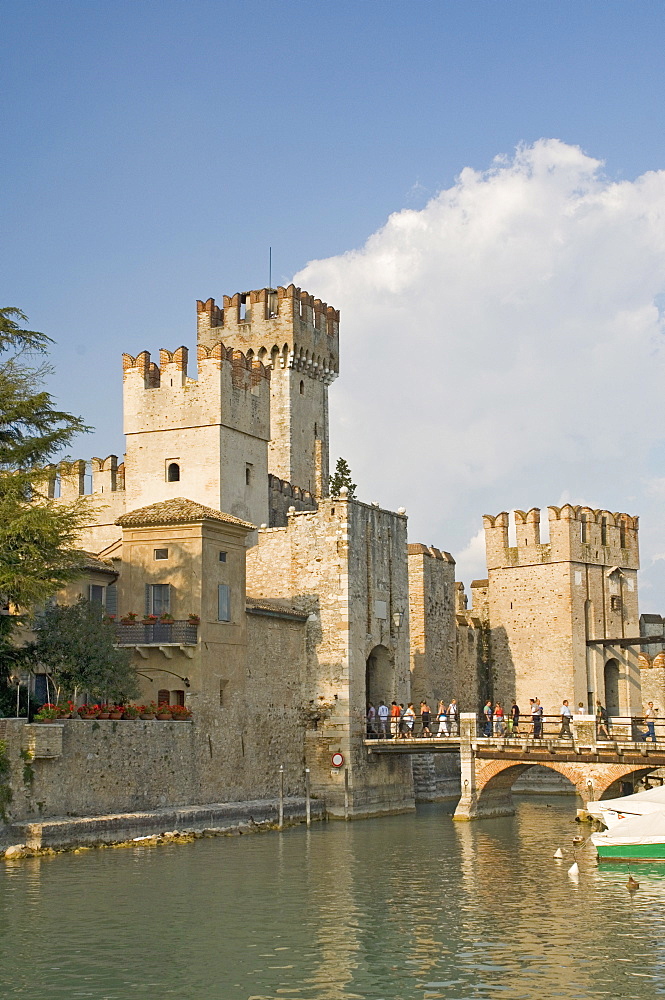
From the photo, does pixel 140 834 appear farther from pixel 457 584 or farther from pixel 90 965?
Result: pixel 457 584

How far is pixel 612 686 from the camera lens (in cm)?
4953

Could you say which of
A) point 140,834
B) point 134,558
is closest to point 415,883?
point 140,834

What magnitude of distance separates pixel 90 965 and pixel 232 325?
46.2 meters

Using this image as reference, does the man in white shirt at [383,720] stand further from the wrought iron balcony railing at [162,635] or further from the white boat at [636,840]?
the white boat at [636,840]

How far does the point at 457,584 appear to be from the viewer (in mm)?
51000

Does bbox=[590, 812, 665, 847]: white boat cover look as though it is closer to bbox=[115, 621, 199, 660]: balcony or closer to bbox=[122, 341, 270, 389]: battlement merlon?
bbox=[115, 621, 199, 660]: balcony

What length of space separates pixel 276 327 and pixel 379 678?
2356cm

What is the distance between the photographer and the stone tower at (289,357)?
58375 mm

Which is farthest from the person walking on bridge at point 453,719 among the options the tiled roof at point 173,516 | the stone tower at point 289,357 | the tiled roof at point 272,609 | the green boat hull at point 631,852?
the stone tower at point 289,357

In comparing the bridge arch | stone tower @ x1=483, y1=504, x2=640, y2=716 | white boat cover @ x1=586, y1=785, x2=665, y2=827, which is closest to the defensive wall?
the bridge arch

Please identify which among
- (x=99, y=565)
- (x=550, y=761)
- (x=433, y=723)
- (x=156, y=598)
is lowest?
(x=550, y=761)

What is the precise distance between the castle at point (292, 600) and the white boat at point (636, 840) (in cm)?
1012

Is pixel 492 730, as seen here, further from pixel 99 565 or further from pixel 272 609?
pixel 99 565

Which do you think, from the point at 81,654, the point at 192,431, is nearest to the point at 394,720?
the point at 192,431
